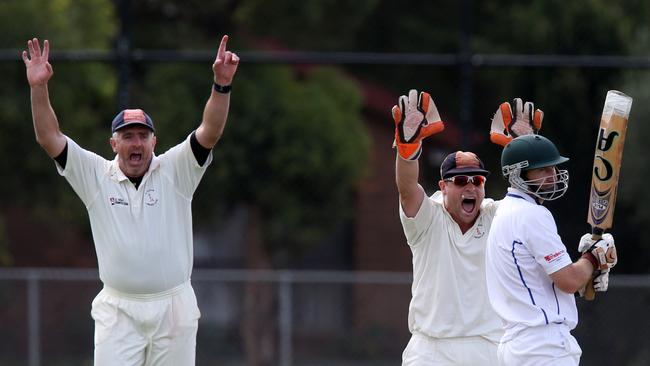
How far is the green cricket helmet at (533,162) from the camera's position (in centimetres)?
574

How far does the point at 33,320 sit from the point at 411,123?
6.61 m

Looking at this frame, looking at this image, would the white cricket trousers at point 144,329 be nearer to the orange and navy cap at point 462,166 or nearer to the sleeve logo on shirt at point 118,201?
the sleeve logo on shirt at point 118,201

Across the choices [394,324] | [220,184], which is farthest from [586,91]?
[220,184]

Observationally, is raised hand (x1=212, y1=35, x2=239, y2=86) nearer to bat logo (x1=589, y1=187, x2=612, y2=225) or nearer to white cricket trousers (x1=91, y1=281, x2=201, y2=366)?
white cricket trousers (x1=91, y1=281, x2=201, y2=366)

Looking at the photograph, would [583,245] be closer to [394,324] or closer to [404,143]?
[404,143]

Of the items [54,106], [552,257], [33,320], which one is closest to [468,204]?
[552,257]

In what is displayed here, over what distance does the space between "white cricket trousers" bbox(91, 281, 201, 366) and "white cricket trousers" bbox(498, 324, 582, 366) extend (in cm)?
191

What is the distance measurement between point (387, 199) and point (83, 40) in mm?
4669

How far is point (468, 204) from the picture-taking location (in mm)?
6766

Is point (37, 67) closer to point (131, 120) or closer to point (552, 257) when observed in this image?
point (131, 120)

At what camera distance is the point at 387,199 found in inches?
656

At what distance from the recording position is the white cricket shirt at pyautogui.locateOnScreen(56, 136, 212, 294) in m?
6.66

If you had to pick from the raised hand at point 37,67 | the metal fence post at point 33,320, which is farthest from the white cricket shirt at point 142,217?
the metal fence post at point 33,320

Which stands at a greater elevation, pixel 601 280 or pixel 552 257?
pixel 552 257
